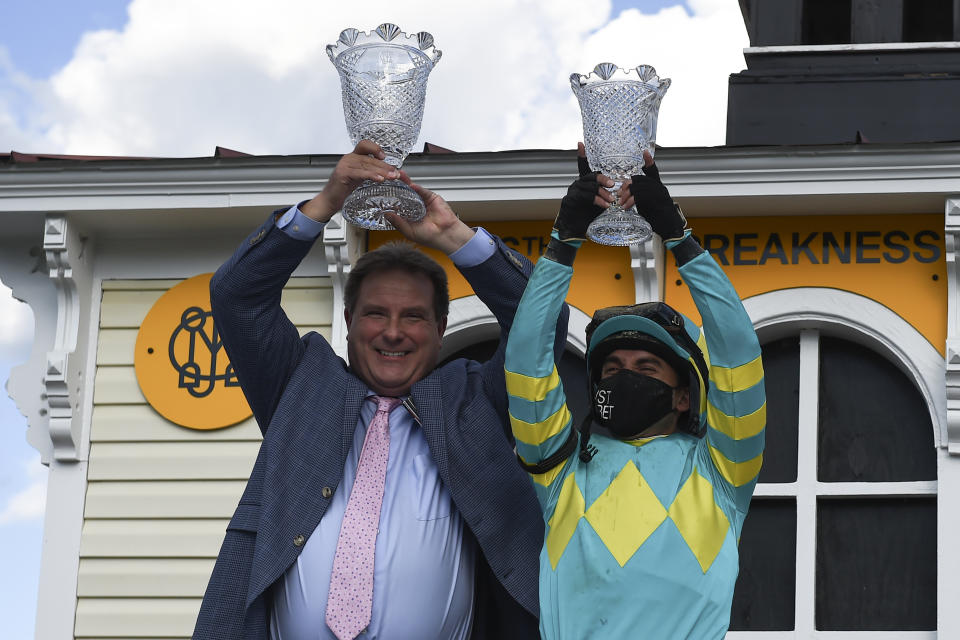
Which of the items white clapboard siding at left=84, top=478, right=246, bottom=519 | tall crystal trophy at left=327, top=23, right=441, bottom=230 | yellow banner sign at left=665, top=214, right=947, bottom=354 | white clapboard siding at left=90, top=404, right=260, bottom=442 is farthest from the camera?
white clapboard siding at left=90, top=404, right=260, bottom=442

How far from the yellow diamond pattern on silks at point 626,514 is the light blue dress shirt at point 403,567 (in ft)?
1.28

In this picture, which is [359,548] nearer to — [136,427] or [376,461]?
[376,461]

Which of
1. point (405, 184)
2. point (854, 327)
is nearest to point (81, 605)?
point (854, 327)

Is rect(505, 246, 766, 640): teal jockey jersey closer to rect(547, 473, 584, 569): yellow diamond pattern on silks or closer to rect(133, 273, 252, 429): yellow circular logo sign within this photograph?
rect(547, 473, 584, 569): yellow diamond pattern on silks

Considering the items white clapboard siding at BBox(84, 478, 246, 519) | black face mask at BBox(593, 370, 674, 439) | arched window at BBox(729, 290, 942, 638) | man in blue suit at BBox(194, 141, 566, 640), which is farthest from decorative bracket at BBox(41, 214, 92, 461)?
black face mask at BBox(593, 370, 674, 439)

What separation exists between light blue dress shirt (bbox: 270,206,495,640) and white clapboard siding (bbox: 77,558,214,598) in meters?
3.61

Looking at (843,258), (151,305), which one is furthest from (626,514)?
(151,305)

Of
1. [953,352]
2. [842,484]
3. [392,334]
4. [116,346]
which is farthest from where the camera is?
[116,346]

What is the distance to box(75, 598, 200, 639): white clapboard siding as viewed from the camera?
7594 millimetres

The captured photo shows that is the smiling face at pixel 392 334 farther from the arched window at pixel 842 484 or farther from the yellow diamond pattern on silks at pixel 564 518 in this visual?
the arched window at pixel 842 484

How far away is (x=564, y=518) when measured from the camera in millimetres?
4039

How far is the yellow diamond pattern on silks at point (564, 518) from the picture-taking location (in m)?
4.00

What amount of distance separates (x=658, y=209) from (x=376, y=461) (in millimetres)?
947

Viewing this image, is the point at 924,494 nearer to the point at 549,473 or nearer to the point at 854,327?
the point at 854,327
